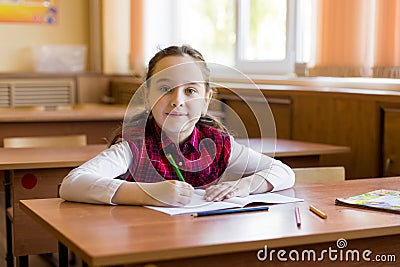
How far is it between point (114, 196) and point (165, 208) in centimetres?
14

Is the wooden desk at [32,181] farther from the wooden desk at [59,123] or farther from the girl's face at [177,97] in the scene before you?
the wooden desk at [59,123]

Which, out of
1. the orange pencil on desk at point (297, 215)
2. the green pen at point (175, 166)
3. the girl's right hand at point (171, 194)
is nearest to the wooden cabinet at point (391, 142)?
the green pen at point (175, 166)

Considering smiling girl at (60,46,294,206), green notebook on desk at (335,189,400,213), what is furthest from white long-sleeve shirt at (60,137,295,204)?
green notebook on desk at (335,189,400,213)

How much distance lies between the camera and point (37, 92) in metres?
6.38

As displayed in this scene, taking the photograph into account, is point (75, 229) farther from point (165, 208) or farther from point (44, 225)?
point (165, 208)

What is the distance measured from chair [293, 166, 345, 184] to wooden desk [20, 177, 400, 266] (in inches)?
27.7

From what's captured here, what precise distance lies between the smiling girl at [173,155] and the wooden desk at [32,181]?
706 mm

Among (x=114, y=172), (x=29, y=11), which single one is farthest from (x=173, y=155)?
(x=29, y=11)

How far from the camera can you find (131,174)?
6.72ft

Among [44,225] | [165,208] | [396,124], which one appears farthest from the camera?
[396,124]

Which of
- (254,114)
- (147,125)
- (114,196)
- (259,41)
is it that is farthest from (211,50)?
(114,196)

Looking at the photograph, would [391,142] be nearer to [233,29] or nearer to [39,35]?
[233,29]

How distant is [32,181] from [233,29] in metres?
2.96

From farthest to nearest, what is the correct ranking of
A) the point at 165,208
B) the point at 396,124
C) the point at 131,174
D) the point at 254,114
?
the point at 254,114 → the point at 396,124 → the point at 131,174 → the point at 165,208
